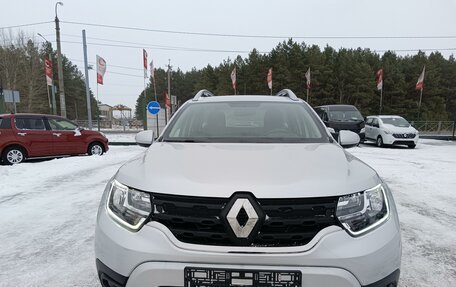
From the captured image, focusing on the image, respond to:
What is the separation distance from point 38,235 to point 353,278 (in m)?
3.72

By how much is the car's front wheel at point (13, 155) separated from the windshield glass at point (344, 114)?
42.9 feet

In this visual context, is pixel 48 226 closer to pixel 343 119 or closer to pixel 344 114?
pixel 343 119

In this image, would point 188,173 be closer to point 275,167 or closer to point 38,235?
point 275,167

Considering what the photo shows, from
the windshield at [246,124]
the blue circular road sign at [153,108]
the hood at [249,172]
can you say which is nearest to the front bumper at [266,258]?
the hood at [249,172]

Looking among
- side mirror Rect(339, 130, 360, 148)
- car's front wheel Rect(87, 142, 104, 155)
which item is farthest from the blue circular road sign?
side mirror Rect(339, 130, 360, 148)

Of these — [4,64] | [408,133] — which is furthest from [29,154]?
[4,64]

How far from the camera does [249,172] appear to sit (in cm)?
194

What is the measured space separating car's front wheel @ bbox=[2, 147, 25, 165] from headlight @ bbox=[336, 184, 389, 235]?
1077 cm

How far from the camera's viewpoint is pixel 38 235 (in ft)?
12.8

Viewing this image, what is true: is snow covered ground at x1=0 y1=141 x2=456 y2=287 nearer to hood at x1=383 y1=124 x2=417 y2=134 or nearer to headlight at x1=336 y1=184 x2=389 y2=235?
headlight at x1=336 y1=184 x2=389 y2=235

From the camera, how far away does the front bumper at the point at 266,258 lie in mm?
1678

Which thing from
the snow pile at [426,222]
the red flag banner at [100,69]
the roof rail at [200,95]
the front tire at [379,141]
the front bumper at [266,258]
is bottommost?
the front tire at [379,141]

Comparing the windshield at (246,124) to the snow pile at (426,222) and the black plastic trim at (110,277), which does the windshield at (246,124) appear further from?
the snow pile at (426,222)

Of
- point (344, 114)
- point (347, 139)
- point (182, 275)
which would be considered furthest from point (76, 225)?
point (344, 114)
